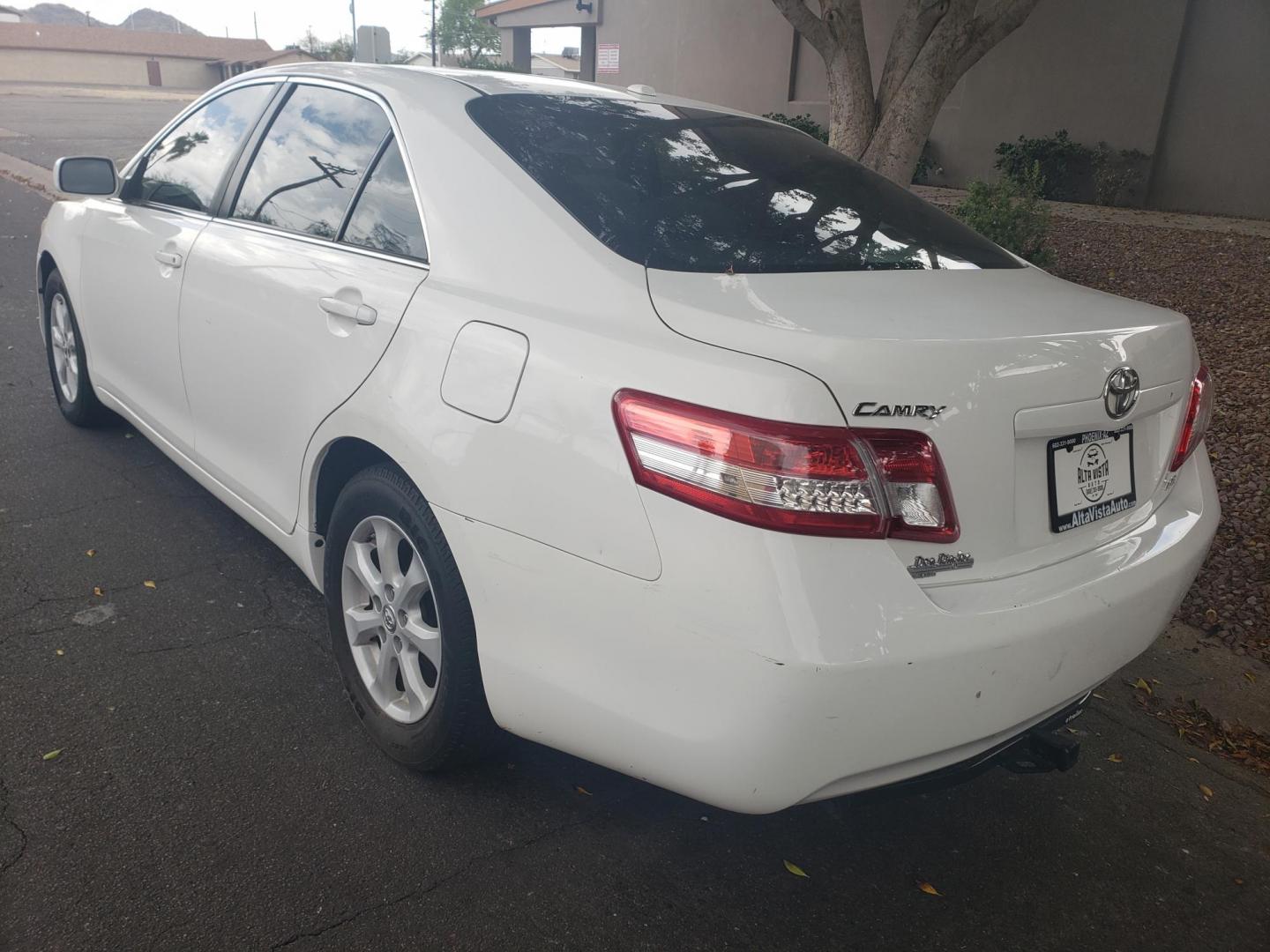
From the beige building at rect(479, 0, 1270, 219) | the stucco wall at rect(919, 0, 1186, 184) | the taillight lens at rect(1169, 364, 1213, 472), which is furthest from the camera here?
the stucco wall at rect(919, 0, 1186, 184)

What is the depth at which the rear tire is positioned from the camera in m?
4.83

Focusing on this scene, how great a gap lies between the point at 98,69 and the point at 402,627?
76732 mm

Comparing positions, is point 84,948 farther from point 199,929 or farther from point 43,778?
point 43,778

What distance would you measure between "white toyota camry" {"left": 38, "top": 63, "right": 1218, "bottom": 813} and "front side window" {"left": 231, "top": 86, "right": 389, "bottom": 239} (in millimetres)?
18

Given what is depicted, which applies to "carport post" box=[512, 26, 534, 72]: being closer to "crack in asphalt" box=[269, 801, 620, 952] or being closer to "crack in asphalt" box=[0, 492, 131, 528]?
"crack in asphalt" box=[0, 492, 131, 528]

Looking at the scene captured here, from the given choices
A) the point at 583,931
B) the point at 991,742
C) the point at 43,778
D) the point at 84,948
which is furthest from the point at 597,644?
the point at 43,778

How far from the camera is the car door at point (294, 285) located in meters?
2.72

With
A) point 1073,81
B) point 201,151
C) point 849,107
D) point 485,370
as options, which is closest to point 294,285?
point 485,370

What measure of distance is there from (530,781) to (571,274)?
1347 millimetres

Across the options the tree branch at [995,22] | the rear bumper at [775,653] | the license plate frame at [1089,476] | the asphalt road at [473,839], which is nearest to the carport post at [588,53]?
the tree branch at [995,22]

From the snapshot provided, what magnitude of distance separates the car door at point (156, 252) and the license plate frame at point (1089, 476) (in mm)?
2805

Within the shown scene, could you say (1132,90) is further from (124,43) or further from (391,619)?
(124,43)

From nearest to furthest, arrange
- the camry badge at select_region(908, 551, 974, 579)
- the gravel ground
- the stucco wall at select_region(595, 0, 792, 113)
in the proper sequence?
1. the camry badge at select_region(908, 551, 974, 579)
2. the gravel ground
3. the stucco wall at select_region(595, 0, 792, 113)

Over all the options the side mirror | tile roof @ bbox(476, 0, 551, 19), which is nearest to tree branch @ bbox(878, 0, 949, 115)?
the side mirror
